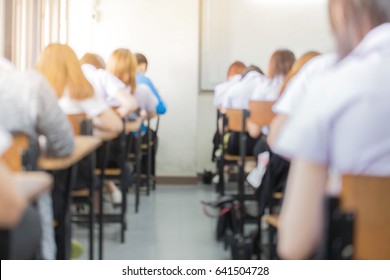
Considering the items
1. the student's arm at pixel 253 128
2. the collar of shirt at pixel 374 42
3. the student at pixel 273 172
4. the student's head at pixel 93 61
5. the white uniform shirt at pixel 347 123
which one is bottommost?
the student at pixel 273 172

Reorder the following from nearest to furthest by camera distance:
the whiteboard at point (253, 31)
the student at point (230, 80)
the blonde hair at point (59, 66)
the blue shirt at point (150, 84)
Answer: the blonde hair at point (59, 66) → the blue shirt at point (150, 84) → the student at point (230, 80) → the whiteboard at point (253, 31)

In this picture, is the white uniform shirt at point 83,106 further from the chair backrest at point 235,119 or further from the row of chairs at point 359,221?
the row of chairs at point 359,221

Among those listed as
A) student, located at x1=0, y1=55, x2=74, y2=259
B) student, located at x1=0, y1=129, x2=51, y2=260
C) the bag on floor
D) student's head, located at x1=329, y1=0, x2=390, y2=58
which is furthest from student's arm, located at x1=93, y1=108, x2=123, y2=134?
student's head, located at x1=329, y1=0, x2=390, y2=58

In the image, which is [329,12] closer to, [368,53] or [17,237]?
[368,53]

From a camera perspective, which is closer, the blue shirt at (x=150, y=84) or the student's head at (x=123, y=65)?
the student's head at (x=123, y=65)

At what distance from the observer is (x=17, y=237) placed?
1.65 metres

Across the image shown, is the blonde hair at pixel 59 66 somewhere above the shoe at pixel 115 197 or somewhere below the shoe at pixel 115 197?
above

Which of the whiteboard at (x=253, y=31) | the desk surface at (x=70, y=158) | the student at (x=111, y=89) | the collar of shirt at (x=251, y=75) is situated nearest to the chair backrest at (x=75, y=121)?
the desk surface at (x=70, y=158)

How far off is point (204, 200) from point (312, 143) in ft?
17.0

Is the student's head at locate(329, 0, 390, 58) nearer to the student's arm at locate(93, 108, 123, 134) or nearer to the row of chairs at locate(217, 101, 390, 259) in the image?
the row of chairs at locate(217, 101, 390, 259)

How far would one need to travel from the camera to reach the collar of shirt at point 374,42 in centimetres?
149

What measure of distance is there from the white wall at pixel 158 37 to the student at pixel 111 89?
2.28m

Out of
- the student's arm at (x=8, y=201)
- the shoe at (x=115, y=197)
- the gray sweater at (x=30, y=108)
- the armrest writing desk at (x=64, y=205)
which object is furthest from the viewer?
the shoe at (x=115, y=197)

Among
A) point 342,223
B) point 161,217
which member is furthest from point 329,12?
point 161,217
